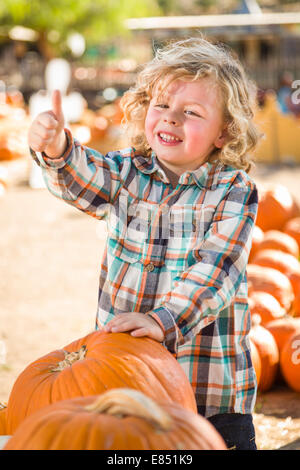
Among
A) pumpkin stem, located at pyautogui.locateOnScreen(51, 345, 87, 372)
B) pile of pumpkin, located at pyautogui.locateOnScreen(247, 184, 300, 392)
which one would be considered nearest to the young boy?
pumpkin stem, located at pyautogui.locateOnScreen(51, 345, 87, 372)

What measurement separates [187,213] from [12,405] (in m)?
0.85

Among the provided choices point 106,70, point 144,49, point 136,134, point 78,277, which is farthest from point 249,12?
point 136,134

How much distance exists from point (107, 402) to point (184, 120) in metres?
1.20

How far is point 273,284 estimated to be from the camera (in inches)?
178

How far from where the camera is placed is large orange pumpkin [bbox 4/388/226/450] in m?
1.24

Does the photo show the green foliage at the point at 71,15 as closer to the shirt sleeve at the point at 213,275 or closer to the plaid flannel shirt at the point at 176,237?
the plaid flannel shirt at the point at 176,237

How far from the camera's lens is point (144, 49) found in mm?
49062

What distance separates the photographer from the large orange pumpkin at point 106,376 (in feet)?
5.61

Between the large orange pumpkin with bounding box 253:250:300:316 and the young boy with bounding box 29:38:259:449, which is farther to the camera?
the large orange pumpkin with bounding box 253:250:300:316

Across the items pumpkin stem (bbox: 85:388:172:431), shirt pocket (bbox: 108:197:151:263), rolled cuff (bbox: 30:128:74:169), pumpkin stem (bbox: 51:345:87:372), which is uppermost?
rolled cuff (bbox: 30:128:74:169)

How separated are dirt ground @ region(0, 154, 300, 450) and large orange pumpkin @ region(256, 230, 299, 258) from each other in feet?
5.02

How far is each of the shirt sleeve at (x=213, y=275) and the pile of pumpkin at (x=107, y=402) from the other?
4.5 inches

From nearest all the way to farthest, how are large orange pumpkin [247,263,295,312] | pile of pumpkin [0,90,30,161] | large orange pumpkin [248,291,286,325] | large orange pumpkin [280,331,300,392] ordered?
large orange pumpkin [280,331,300,392]
large orange pumpkin [248,291,286,325]
large orange pumpkin [247,263,295,312]
pile of pumpkin [0,90,30,161]

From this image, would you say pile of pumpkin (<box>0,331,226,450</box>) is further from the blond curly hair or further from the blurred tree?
the blurred tree
